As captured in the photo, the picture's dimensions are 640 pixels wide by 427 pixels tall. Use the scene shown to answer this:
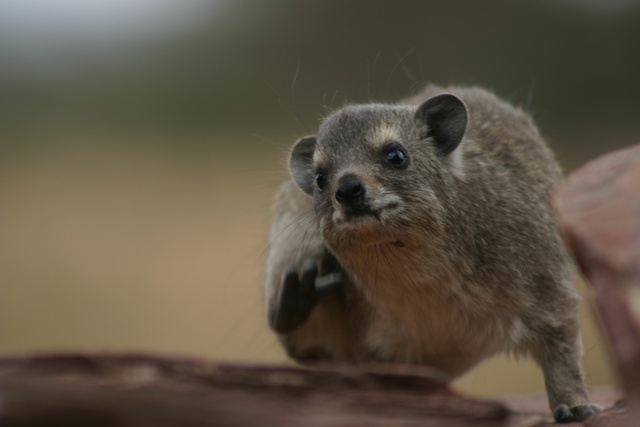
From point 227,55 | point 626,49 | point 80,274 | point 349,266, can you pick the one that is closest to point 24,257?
point 80,274

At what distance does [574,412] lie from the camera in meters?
5.66

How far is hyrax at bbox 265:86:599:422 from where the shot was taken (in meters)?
5.76

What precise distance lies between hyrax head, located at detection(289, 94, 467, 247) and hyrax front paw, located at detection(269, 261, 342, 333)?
65cm

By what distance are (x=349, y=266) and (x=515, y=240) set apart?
122 cm

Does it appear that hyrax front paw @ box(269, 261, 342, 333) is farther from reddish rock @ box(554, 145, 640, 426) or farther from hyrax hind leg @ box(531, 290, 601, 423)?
reddish rock @ box(554, 145, 640, 426)

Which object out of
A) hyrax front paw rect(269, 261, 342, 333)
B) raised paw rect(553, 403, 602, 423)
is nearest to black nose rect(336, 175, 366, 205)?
hyrax front paw rect(269, 261, 342, 333)

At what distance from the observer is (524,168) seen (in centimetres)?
686

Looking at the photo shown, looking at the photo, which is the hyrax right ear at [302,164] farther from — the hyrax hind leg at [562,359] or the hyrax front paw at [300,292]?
the hyrax hind leg at [562,359]

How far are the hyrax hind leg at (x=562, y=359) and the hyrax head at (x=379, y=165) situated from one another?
1.27 m

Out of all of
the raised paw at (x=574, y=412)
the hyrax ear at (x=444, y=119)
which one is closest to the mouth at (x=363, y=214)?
the hyrax ear at (x=444, y=119)

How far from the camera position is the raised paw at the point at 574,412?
5.56 metres

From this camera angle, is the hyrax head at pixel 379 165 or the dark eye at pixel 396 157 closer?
the hyrax head at pixel 379 165

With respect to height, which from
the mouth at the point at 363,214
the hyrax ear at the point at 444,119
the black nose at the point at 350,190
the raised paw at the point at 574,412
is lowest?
the raised paw at the point at 574,412

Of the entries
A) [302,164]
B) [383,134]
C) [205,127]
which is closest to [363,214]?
[383,134]
